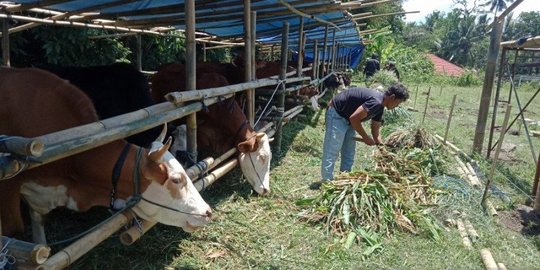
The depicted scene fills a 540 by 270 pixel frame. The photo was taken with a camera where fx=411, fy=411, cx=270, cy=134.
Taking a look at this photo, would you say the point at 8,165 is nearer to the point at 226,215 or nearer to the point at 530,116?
the point at 226,215

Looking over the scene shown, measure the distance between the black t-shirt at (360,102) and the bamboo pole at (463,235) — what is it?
1529mm

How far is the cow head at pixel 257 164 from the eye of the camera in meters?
4.68

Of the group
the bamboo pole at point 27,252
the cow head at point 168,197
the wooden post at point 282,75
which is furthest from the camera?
the wooden post at point 282,75

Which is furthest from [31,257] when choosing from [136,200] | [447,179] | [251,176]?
[447,179]

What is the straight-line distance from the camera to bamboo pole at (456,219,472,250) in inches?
154

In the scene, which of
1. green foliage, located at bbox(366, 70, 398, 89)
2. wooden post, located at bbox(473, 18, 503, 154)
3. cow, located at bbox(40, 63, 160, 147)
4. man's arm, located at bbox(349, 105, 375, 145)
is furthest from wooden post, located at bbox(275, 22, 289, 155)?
green foliage, located at bbox(366, 70, 398, 89)

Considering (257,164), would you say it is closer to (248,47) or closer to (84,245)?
(248,47)

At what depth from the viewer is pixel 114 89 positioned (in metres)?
4.60

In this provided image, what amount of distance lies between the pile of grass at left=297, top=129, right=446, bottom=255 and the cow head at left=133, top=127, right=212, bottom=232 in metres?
1.63

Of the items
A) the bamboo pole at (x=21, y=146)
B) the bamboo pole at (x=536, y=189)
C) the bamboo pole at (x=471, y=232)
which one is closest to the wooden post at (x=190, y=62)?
the bamboo pole at (x=21, y=146)

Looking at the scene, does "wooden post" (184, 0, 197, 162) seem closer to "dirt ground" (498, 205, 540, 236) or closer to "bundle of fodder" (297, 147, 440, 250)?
"bundle of fodder" (297, 147, 440, 250)

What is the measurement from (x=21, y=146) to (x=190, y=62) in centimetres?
187

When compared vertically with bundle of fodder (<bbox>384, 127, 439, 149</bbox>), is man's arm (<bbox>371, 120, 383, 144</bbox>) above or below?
above

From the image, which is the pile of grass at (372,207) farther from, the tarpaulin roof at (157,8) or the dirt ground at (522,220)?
the tarpaulin roof at (157,8)
